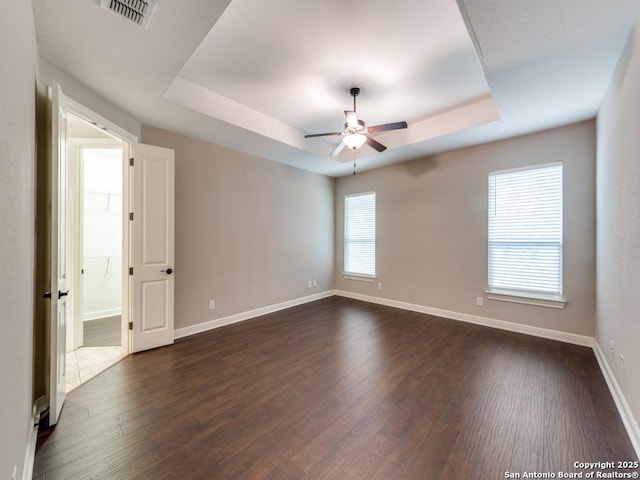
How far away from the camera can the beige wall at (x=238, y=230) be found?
3.60 metres

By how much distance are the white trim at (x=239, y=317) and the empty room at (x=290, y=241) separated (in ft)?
0.18

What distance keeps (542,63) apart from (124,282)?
4.66 meters

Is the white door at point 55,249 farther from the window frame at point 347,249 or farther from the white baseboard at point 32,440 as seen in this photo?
the window frame at point 347,249

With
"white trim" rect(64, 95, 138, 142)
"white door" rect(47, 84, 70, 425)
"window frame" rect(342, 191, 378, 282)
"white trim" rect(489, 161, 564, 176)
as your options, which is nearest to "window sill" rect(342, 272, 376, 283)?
"window frame" rect(342, 191, 378, 282)

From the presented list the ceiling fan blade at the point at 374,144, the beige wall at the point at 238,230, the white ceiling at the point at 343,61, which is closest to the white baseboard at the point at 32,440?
the beige wall at the point at 238,230

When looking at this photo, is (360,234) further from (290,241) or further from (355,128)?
(355,128)

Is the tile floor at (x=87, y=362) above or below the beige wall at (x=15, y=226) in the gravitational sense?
below

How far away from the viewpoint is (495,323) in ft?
12.6

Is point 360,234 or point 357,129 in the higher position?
point 357,129

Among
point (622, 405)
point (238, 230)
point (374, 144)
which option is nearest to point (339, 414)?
point (622, 405)

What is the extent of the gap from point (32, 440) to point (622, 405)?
418 centimetres

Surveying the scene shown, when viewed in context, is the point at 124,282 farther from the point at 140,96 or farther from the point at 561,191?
the point at 561,191

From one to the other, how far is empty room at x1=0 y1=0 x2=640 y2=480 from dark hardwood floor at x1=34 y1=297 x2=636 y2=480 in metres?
0.02

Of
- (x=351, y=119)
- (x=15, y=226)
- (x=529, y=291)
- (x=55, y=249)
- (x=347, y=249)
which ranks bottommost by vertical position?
(x=529, y=291)
